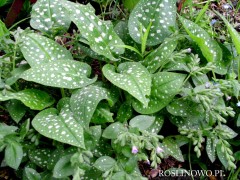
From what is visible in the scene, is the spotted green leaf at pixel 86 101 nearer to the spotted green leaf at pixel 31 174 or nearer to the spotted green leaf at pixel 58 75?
the spotted green leaf at pixel 58 75

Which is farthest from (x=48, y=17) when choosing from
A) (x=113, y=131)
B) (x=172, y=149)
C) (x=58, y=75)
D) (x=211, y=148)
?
(x=211, y=148)

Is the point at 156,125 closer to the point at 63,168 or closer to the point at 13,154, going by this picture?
the point at 63,168

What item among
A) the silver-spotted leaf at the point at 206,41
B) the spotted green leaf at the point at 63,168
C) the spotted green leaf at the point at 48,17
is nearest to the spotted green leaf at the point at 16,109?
the spotted green leaf at the point at 63,168

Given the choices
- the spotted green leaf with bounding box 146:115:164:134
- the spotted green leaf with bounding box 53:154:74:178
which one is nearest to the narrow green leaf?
the spotted green leaf with bounding box 53:154:74:178

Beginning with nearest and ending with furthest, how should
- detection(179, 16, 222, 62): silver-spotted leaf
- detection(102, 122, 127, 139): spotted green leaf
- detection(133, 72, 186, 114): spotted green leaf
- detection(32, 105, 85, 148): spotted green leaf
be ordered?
detection(32, 105, 85, 148): spotted green leaf < detection(102, 122, 127, 139): spotted green leaf < detection(133, 72, 186, 114): spotted green leaf < detection(179, 16, 222, 62): silver-spotted leaf

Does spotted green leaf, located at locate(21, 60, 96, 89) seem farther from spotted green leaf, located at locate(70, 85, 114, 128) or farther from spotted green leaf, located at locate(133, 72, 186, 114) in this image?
spotted green leaf, located at locate(133, 72, 186, 114)
